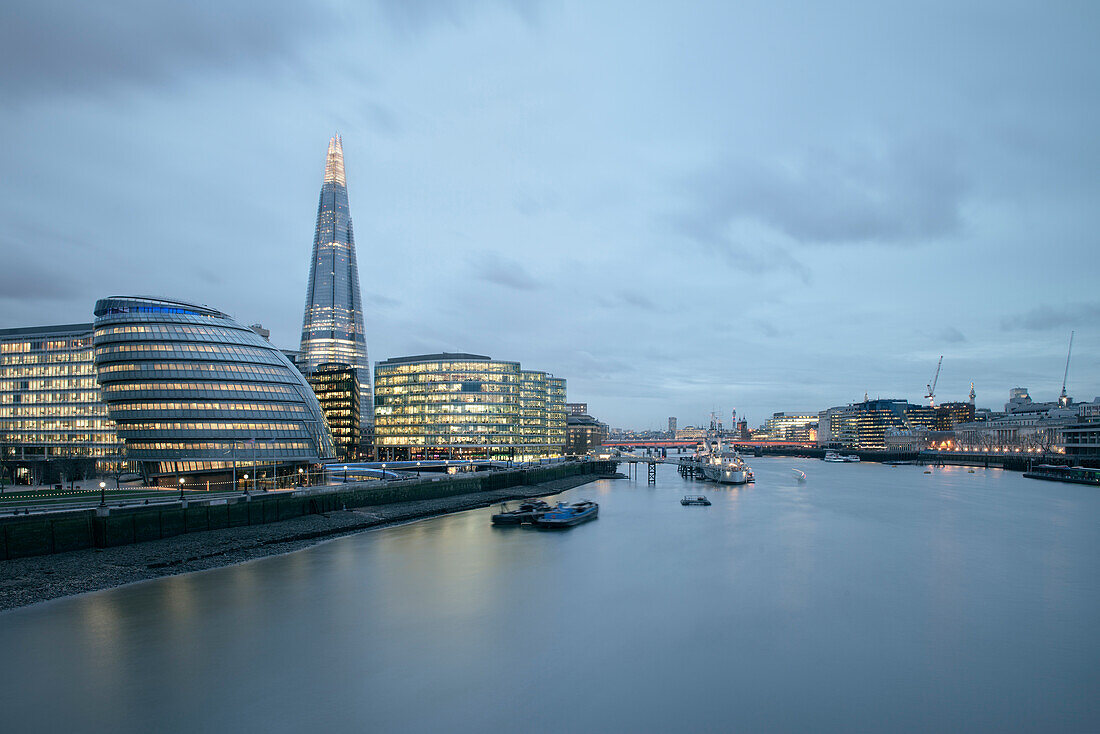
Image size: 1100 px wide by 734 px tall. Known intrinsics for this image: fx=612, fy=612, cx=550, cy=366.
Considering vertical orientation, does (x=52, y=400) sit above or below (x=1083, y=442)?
above

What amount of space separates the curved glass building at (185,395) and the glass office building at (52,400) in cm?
2918

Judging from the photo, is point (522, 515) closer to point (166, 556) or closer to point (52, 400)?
point (166, 556)

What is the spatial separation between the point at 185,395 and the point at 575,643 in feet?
212

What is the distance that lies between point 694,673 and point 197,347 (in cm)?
7279

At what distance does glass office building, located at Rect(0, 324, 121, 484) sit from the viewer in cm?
9988

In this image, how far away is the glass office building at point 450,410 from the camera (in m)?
174

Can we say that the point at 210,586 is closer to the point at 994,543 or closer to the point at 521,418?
the point at 994,543

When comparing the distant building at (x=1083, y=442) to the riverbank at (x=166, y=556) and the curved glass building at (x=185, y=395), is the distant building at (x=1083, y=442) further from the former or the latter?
the curved glass building at (x=185, y=395)

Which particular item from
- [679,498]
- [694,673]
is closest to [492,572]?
[694,673]

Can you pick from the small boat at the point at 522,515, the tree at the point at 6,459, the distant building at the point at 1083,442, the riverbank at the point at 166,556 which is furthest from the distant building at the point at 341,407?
the distant building at the point at 1083,442

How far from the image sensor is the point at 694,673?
25.4 metres

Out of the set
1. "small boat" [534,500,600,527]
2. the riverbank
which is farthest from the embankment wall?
"small boat" [534,500,600,527]

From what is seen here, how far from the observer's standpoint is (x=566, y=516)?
6831 centimetres

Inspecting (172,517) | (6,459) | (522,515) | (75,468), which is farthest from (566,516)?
(6,459)
